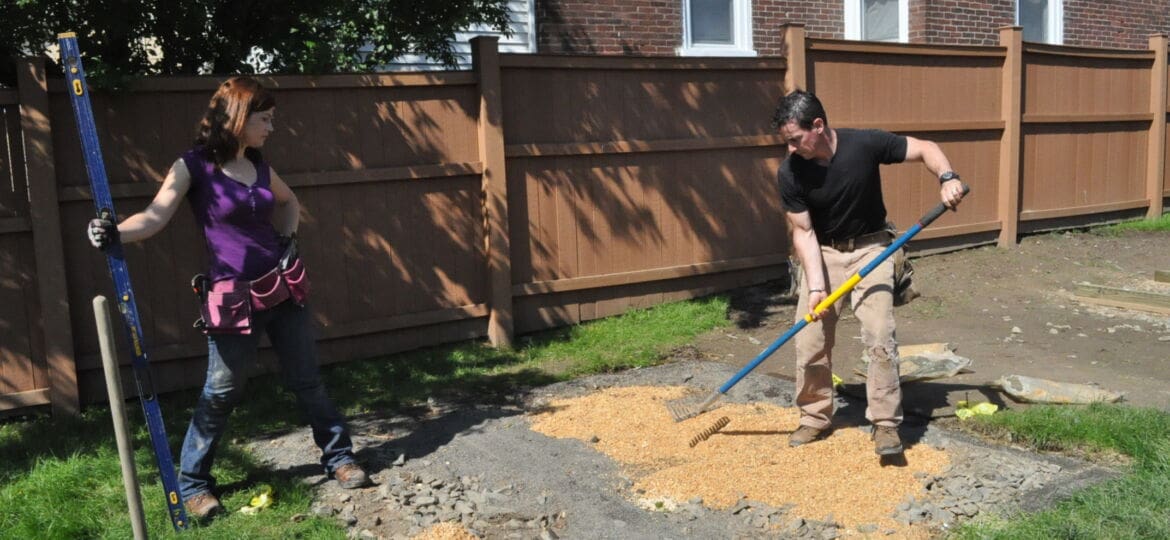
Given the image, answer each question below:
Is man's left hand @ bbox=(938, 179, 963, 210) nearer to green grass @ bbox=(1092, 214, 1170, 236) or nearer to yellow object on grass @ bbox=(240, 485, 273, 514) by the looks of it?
yellow object on grass @ bbox=(240, 485, 273, 514)

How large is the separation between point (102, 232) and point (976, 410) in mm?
4333

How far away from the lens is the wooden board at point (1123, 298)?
8391 mm

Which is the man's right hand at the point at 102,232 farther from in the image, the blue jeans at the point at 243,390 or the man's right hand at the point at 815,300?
the man's right hand at the point at 815,300

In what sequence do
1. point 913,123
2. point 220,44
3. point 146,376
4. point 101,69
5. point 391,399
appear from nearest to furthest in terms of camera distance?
1. point 146,376
2. point 101,69
3. point 391,399
4. point 220,44
5. point 913,123

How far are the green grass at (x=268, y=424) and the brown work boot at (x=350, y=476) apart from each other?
151mm

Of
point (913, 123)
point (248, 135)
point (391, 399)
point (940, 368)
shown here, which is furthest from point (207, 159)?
point (913, 123)

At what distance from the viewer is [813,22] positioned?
13.3 meters

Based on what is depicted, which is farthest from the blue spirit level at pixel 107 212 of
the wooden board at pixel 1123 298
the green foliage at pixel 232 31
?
the wooden board at pixel 1123 298

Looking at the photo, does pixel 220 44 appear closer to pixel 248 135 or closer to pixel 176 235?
pixel 176 235

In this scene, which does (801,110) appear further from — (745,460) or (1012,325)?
(1012,325)

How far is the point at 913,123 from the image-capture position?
10133mm

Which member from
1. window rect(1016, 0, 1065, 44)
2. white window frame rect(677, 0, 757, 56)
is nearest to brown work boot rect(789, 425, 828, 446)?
white window frame rect(677, 0, 757, 56)

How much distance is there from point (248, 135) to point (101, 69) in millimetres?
1926

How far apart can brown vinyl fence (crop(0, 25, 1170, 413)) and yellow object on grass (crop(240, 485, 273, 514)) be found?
83.1 inches
